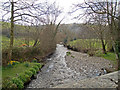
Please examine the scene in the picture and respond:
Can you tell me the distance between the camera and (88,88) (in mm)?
3240

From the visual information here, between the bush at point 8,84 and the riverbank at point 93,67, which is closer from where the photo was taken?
the bush at point 8,84

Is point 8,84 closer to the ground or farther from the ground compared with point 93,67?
farther from the ground

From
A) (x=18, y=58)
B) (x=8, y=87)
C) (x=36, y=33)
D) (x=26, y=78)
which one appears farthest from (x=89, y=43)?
(x=8, y=87)

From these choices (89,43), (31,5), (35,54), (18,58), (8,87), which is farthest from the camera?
(89,43)

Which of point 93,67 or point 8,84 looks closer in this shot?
point 8,84

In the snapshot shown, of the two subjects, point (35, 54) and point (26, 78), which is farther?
point (35, 54)

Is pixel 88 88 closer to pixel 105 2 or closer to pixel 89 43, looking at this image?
pixel 105 2

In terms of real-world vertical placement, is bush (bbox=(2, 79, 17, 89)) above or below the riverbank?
above

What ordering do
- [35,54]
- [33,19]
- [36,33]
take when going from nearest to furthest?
1. [33,19]
2. [35,54]
3. [36,33]

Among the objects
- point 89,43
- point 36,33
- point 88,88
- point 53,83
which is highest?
point 36,33

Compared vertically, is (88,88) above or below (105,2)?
below

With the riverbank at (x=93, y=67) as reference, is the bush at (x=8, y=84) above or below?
above

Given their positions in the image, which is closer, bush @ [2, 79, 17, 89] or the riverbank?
bush @ [2, 79, 17, 89]

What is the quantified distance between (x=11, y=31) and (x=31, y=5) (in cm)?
263
